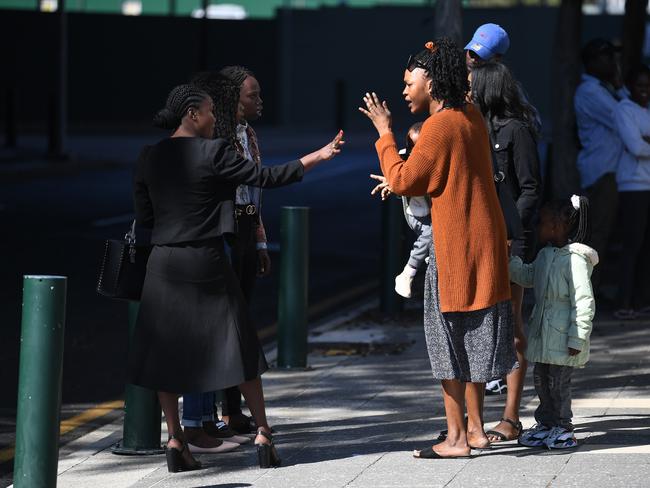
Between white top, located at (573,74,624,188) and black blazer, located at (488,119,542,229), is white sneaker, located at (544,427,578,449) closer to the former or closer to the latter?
black blazer, located at (488,119,542,229)

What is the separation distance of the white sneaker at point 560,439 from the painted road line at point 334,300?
437cm

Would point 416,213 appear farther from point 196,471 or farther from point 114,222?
point 114,222

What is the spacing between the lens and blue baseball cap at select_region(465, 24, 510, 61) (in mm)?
7551

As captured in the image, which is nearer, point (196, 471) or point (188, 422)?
point (196, 471)

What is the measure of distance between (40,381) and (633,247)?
6265 mm

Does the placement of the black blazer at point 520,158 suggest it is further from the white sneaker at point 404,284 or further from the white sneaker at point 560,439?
the white sneaker at point 560,439

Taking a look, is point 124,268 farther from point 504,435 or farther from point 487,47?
point 487,47

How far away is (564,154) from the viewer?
542 inches

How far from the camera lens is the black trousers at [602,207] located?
36.1 ft

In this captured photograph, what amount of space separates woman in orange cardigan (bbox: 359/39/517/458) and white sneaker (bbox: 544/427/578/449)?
440 mm

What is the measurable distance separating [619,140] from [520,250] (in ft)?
11.4

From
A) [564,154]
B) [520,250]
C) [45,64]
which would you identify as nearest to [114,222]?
[564,154]

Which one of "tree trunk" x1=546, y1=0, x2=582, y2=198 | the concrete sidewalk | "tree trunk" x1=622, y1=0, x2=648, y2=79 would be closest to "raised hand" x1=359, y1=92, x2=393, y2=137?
the concrete sidewalk

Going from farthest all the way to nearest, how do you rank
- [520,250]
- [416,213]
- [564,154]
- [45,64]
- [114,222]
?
[45,64] < [114,222] < [564,154] < [520,250] < [416,213]
